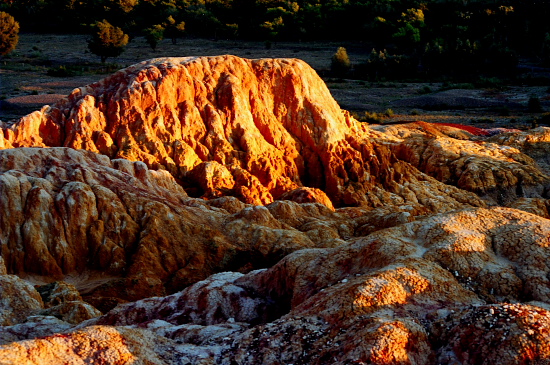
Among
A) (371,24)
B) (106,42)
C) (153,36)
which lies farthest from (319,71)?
(106,42)

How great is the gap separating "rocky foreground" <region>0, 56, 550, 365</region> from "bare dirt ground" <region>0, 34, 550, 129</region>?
2101 centimetres

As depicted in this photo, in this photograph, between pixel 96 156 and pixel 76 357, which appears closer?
pixel 76 357

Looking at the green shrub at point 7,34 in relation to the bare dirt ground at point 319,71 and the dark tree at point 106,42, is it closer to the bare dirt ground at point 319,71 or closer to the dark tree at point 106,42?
the bare dirt ground at point 319,71

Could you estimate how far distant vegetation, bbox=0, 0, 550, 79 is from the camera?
94.0m

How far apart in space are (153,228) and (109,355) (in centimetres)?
1428

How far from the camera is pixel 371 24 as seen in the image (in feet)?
350

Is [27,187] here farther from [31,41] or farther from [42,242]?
[31,41]

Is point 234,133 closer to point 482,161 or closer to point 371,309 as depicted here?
point 482,161

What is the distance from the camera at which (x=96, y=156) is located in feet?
96.0

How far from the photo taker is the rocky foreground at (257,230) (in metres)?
11.8

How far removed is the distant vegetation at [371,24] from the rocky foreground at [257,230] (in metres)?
46.1

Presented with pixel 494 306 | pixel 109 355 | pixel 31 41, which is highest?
pixel 494 306

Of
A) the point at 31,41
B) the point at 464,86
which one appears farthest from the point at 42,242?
the point at 31,41

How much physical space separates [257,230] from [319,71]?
67826mm
